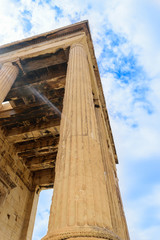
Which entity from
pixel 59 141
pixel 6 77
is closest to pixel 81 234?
pixel 59 141

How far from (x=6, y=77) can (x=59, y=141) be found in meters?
6.42

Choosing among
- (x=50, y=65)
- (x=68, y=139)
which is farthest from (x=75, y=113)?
(x=50, y=65)

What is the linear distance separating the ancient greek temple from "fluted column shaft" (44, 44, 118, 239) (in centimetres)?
1

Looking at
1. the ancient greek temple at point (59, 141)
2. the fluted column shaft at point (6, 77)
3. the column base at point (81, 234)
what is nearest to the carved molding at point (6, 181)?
the ancient greek temple at point (59, 141)

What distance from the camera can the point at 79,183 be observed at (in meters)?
3.57

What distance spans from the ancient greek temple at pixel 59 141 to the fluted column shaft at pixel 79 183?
0.05 feet

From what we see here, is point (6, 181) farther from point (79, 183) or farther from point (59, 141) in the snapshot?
point (79, 183)

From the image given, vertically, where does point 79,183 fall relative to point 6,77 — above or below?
below

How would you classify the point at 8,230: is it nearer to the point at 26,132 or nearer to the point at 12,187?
the point at 12,187

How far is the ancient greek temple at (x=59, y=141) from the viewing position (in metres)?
3.34

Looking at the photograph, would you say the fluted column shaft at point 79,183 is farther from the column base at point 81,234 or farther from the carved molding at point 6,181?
the carved molding at point 6,181

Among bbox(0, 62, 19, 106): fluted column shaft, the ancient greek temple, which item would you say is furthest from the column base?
bbox(0, 62, 19, 106): fluted column shaft

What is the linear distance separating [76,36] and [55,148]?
32.3 feet

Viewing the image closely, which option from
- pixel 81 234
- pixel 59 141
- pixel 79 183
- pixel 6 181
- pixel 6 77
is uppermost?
pixel 6 77
